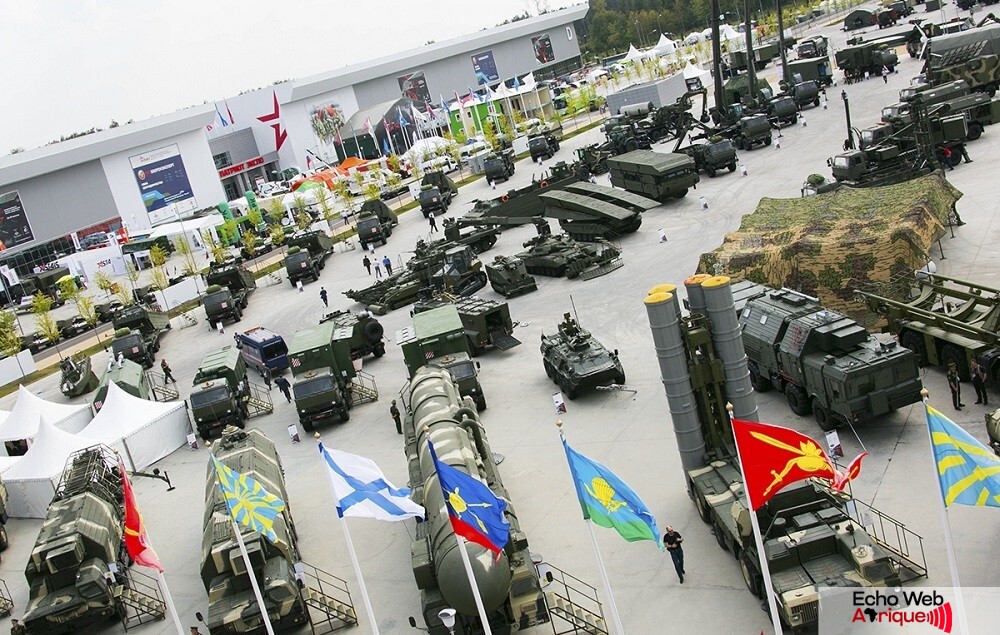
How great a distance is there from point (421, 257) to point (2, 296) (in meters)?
45.4

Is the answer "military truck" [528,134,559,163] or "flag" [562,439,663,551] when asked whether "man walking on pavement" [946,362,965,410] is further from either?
"military truck" [528,134,559,163]

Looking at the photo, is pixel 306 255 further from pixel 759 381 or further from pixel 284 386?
pixel 759 381

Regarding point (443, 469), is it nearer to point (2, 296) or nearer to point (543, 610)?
point (543, 610)

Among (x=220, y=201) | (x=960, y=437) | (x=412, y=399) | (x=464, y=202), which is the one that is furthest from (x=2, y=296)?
(x=960, y=437)

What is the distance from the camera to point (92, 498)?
81.4ft

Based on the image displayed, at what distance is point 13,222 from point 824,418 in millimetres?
76675

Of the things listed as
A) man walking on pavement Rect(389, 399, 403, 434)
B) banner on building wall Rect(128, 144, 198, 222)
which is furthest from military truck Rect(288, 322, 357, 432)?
banner on building wall Rect(128, 144, 198, 222)

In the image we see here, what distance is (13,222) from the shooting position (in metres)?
81.2

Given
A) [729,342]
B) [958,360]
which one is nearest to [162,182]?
[729,342]

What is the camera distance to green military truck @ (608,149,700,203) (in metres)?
47.4

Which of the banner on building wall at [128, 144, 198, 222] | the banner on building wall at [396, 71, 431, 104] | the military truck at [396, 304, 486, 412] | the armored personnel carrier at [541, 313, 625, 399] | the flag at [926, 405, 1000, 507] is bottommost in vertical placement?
the armored personnel carrier at [541, 313, 625, 399]

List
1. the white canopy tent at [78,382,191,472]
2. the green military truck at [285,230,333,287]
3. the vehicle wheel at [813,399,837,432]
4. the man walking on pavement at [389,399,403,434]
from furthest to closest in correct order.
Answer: the green military truck at [285,230,333,287] → the white canopy tent at [78,382,191,472] → the man walking on pavement at [389,399,403,434] → the vehicle wheel at [813,399,837,432]

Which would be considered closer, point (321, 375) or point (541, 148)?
point (321, 375)

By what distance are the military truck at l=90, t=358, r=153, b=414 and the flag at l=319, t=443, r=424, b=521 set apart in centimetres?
2306
